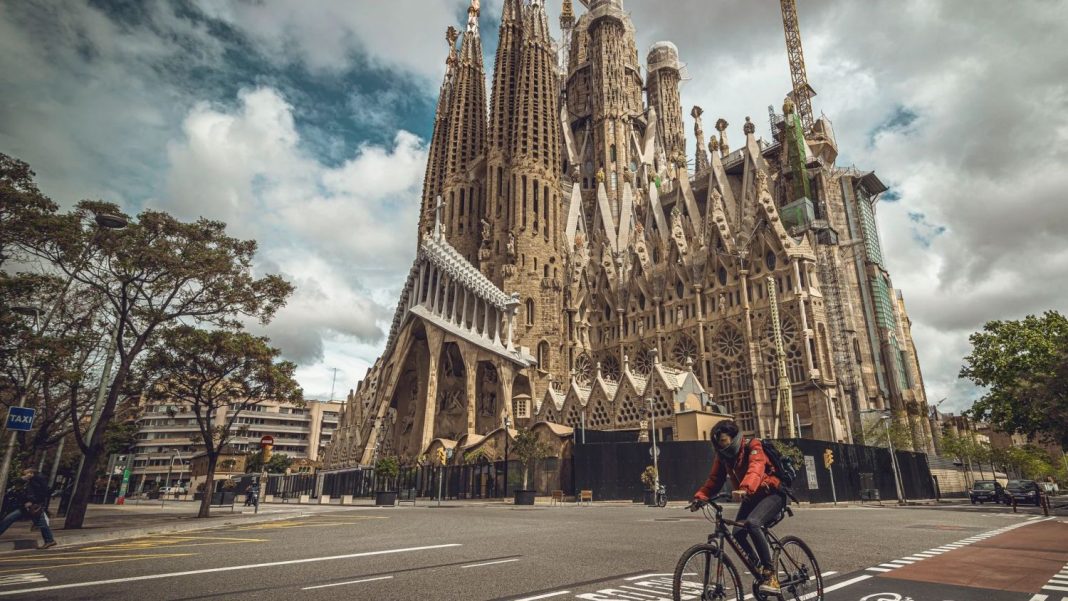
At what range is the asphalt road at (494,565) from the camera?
17.7 feet

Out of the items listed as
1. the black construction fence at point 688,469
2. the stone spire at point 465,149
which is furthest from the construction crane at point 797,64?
the black construction fence at point 688,469

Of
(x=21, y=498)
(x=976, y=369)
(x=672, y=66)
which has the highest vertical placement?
(x=672, y=66)

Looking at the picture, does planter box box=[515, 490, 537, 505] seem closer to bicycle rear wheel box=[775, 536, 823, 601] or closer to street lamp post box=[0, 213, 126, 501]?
street lamp post box=[0, 213, 126, 501]

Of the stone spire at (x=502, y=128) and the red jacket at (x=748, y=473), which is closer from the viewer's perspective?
the red jacket at (x=748, y=473)

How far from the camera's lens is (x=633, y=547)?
852cm

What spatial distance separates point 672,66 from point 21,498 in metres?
80.8

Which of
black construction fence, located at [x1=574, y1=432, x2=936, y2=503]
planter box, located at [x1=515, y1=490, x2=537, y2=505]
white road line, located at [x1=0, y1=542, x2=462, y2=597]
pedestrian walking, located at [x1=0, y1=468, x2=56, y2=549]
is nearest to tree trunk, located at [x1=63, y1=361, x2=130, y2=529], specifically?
pedestrian walking, located at [x1=0, y1=468, x2=56, y2=549]

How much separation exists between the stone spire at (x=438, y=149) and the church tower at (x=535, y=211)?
12.2m

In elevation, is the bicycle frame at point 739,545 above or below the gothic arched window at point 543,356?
below

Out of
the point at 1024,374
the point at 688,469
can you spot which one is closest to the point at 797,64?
the point at 1024,374

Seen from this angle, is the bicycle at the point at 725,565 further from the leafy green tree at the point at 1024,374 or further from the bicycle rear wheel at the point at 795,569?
the leafy green tree at the point at 1024,374

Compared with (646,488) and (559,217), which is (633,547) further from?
(559,217)

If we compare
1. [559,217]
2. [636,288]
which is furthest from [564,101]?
[636,288]

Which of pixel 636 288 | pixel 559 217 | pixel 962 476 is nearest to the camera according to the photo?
pixel 962 476
